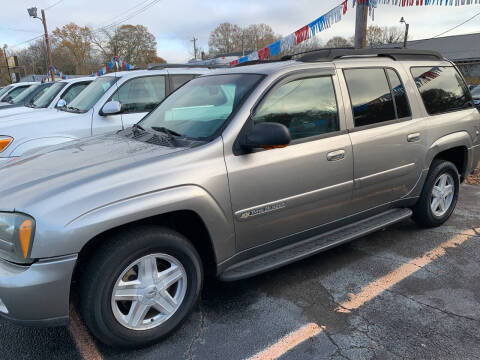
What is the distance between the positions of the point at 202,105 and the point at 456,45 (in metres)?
47.8

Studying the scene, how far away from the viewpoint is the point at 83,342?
8.48ft

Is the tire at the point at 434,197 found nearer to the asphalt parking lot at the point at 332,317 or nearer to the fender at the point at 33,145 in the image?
the asphalt parking lot at the point at 332,317

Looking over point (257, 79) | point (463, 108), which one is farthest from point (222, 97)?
point (463, 108)

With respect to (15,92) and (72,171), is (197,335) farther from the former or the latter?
(15,92)

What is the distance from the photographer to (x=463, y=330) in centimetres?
259

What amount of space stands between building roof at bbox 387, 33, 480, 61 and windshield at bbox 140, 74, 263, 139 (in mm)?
42736

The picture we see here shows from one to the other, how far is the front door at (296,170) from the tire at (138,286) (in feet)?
1.56

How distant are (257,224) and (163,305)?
0.84m

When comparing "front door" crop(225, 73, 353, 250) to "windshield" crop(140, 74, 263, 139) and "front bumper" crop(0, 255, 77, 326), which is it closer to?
"windshield" crop(140, 74, 263, 139)

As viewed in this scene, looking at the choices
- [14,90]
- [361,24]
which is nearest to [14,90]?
[14,90]

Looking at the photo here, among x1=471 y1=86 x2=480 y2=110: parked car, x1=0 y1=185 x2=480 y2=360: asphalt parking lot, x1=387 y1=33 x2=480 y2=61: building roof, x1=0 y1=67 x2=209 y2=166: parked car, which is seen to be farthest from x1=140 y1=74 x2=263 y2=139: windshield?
x1=387 y1=33 x2=480 y2=61: building roof

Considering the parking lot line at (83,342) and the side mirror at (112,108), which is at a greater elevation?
the side mirror at (112,108)

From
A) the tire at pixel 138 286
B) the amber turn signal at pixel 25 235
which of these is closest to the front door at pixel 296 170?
the tire at pixel 138 286

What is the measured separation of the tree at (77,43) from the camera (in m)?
65.6
